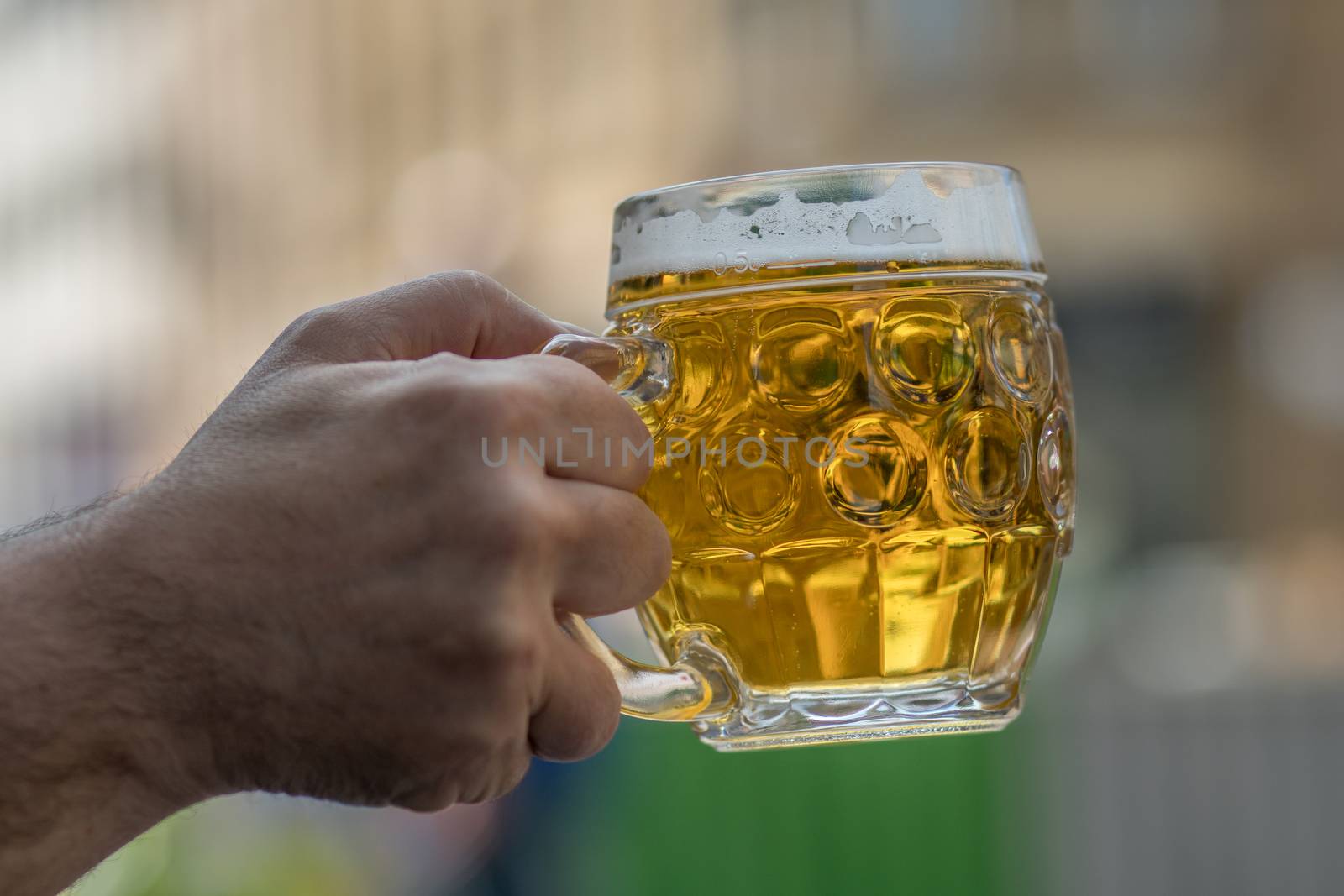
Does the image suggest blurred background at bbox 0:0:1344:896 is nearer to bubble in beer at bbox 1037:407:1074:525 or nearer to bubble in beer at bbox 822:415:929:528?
bubble in beer at bbox 1037:407:1074:525

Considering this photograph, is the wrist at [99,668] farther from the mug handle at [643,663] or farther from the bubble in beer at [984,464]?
the bubble in beer at [984,464]

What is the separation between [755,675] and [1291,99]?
661cm

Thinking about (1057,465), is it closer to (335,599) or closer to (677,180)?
(335,599)

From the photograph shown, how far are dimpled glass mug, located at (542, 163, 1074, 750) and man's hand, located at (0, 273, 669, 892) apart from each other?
61mm

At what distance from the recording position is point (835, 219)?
66cm

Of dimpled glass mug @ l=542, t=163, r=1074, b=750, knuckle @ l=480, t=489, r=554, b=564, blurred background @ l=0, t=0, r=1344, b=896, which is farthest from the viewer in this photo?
blurred background @ l=0, t=0, r=1344, b=896

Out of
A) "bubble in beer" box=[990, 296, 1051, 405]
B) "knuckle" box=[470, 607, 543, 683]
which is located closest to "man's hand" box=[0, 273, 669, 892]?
"knuckle" box=[470, 607, 543, 683]

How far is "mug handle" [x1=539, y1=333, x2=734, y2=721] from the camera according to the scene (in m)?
0.66

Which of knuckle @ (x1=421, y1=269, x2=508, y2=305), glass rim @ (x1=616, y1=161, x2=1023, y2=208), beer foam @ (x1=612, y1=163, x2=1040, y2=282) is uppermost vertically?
glass rim @ (x1=616, y1=161, x2=1023, y2=208)

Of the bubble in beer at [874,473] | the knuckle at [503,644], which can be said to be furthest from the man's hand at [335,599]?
the bubble in beer at [874,473]

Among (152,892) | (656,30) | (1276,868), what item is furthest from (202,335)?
(1276,868)

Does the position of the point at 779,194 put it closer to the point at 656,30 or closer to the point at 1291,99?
the point at 656,30

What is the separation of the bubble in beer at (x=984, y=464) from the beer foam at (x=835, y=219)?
0.27ft

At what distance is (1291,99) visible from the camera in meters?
6.39
